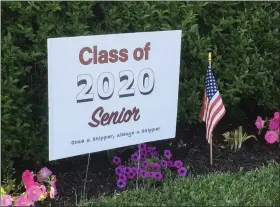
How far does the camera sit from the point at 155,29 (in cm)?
436

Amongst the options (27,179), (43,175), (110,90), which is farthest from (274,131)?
(27,179)

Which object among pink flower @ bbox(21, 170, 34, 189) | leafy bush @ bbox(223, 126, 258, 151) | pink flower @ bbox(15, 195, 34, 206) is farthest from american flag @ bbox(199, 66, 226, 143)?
pink flower @ bbox(15, 195, 34, 206)

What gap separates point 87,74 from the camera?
3627 millimetres

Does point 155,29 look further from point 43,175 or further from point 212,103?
point 43,175

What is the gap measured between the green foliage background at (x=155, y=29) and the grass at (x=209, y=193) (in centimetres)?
71

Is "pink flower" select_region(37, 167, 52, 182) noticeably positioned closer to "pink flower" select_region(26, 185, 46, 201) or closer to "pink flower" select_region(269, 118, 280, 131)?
"pink flower" select_region(26, 185, 46, 201)

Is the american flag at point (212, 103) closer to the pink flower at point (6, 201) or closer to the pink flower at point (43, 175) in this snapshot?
the pink flower at point (43, 175)

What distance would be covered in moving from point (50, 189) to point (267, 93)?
7.32 feet

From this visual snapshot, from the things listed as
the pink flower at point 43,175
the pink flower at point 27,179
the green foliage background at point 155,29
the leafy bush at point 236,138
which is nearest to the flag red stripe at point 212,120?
the green foliage background at point 155,29

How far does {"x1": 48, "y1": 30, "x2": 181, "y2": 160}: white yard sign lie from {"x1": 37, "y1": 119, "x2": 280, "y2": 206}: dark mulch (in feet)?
1.39

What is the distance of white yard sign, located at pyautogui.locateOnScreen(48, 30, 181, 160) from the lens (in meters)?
3.54

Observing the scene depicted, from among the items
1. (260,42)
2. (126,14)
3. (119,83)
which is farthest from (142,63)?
(260,42)

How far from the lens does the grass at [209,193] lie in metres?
3.68

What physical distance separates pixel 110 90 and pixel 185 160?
1.15m
